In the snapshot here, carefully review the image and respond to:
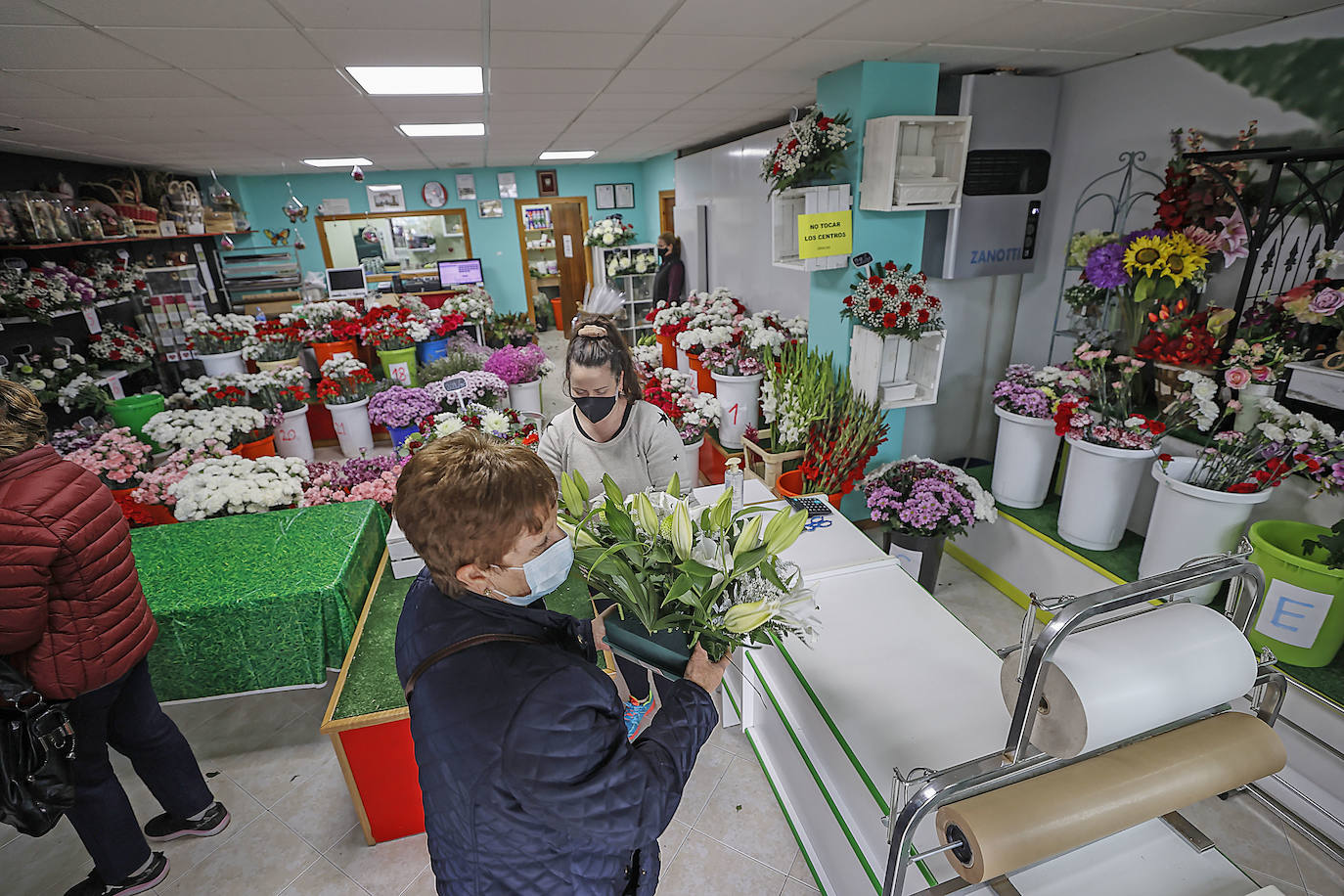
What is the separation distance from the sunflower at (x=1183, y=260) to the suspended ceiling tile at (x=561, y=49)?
7.70ft

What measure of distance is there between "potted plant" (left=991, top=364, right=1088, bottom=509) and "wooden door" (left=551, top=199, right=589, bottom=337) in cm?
749

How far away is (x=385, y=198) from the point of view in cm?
873

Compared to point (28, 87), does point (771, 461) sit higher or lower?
lower

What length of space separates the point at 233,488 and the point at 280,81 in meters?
1.88

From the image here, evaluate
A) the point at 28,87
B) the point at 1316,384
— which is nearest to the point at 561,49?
the point at 28,87

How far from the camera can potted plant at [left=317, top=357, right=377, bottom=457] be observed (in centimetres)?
500

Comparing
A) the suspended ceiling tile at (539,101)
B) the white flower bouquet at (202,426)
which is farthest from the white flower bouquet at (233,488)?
the suspended ceiling tile at (539,101)

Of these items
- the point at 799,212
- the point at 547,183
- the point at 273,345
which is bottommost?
the point at 273,345

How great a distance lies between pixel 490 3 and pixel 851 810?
101 inches

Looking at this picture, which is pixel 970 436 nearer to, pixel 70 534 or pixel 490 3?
pixel 490 3

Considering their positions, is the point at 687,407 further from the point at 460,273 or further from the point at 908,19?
the point at 460,273

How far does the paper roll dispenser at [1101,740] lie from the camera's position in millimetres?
932

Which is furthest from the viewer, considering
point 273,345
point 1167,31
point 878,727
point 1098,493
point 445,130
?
point 273,345

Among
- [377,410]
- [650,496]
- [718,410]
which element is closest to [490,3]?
[650,496]
